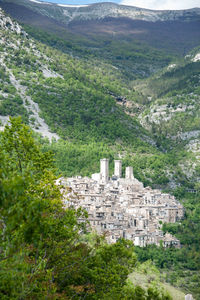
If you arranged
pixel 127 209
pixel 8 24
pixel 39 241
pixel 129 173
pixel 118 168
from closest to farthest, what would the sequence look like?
pixel 39 241 → pixel 127 209 → pixel 129 173 → pixel 118 168 → pixel 8 24

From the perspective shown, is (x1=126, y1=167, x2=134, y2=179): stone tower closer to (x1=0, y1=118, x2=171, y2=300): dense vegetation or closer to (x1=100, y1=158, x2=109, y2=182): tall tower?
(x1=100, y1=158, x2=109, y2=182): tall tower

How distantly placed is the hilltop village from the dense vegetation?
3956cm

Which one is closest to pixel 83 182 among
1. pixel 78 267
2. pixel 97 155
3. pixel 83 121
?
pixel 97 155

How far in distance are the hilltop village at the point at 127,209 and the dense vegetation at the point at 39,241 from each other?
39.6m

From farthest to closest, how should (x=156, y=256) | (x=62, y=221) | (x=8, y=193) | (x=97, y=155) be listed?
(x=97, y=155), (x=156, y=256), (x=62, y=221), (x=8, y=193)

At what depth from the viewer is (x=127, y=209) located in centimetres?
9119

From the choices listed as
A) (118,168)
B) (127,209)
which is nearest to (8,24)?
(118,168)

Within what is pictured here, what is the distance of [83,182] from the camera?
98688mm

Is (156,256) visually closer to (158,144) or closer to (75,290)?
(75,290)

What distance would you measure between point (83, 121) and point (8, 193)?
141 meters

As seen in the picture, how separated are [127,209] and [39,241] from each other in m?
72.9

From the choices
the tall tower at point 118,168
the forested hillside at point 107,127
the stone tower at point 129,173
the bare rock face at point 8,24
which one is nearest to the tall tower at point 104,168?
the tall tower at point 118,168

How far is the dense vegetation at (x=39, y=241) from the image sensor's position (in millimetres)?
16281

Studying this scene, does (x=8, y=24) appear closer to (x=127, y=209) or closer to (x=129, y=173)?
(x=129, y=173)
